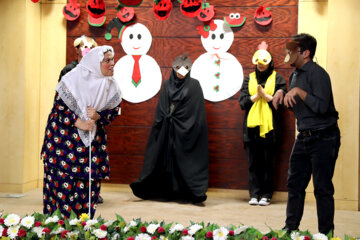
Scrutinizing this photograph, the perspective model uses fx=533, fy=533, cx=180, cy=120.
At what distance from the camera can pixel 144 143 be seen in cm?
611

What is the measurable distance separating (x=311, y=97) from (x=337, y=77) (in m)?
1.97

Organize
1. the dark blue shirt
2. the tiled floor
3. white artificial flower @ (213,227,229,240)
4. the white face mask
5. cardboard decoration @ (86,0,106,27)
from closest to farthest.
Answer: white artificial flower @ (213,227,229,240) < the dark blue shirt < the tiled floor < cardboard decoration @ (86,0,106,27) < the white face mask

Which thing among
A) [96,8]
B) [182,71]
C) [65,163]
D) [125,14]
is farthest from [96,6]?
[65,163]

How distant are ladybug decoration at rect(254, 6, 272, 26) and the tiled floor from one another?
1906mm

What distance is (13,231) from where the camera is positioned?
2.41m

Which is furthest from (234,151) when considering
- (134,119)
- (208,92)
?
(134,119)

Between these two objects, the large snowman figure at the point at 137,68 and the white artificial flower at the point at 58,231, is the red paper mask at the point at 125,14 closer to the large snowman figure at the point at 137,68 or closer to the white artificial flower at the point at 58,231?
the large snowman figure at the point at 137,68

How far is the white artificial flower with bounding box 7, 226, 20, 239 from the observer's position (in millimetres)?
2379

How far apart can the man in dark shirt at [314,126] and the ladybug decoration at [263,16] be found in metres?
2.33

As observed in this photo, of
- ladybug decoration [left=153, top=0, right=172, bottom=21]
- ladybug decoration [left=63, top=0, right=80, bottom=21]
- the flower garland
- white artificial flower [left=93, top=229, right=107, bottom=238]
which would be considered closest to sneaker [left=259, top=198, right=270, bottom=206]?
ladybug decoration [left=153, top=0, right=172, bottom=21]

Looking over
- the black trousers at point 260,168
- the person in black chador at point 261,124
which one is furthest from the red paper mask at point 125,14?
the black trousers at point 260,168

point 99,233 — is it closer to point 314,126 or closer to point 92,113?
point 92,113

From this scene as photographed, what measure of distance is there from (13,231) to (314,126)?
195 cm

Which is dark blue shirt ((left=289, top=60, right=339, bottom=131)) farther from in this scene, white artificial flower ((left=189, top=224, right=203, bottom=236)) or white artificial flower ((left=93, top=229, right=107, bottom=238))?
white artificial flower ((left=93, top=229, right=107, bottom=238))
